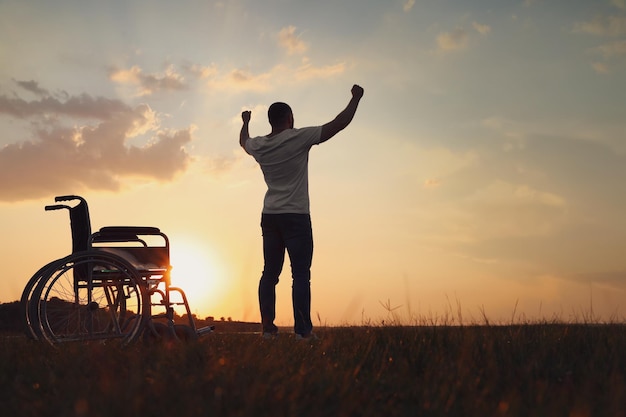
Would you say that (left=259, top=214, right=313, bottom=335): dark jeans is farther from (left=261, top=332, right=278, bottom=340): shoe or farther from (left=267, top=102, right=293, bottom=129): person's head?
(left=267, top=102, right=293, bottom=129): person's head

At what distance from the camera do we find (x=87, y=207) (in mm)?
6445

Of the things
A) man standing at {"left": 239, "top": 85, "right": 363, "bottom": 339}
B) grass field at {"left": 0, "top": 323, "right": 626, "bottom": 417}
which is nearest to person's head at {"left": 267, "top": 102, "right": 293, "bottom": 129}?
man standing at {"left": 239, "top": 85, "right": 363, "bottom": 339}

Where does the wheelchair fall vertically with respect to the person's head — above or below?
below

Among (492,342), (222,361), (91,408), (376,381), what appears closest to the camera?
(91,408)

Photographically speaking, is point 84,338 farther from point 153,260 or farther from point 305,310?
point 305,310

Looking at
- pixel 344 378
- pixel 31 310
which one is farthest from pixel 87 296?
pixel 344 378

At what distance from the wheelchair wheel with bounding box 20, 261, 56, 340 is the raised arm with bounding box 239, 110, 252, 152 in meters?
2.30

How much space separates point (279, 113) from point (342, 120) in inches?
26.5

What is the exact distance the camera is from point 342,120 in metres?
6.15

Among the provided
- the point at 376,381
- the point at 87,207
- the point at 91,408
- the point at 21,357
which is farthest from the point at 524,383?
the point at 87,207

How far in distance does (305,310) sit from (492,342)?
2.13 meters

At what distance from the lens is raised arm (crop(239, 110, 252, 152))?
691cm

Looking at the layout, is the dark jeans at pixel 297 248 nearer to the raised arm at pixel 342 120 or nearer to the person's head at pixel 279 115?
the raised arm at pixel 342 120

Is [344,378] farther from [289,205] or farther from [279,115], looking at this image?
[279,115]
